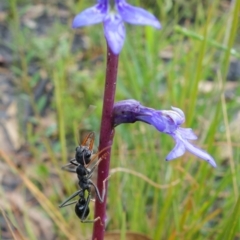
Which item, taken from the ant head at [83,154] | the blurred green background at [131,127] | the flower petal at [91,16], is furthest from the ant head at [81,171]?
the flower petal at [91,16]

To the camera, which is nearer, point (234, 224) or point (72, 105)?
point (234, 224)

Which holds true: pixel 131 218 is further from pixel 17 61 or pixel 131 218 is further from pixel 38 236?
pixel 17 61

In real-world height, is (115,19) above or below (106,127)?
above

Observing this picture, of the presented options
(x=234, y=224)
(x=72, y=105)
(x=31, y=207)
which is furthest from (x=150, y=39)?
(x=234, y=224)

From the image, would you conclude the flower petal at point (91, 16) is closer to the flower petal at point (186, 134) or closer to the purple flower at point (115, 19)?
the purple flower at point (115, 19)

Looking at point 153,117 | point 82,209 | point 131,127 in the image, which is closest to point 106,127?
point 153,117

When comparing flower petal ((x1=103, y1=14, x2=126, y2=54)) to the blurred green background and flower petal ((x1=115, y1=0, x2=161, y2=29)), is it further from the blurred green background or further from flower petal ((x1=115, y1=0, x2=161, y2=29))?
the blurred green background

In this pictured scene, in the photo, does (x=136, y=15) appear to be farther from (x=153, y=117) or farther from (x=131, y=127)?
A: (x=131, y=127)
